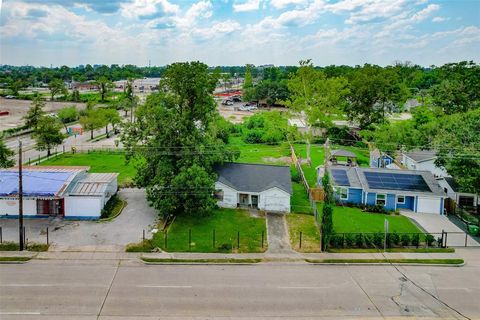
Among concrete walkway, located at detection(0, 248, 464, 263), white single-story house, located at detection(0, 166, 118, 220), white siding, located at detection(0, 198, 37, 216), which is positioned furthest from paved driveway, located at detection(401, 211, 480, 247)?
white siding, located at detection(0, 198, 37, 216)

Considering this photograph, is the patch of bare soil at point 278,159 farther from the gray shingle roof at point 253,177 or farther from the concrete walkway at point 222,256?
the concrete walkway at point 222,256

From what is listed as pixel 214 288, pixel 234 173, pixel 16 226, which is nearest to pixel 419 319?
pixel 214 288

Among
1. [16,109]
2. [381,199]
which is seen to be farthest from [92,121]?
[16,109]

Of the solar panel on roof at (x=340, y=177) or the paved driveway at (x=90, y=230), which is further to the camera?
the solar panel on roof at (x=340, y=177)

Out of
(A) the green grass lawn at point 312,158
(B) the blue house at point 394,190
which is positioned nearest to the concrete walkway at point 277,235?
(B) the blue house at point 394,190

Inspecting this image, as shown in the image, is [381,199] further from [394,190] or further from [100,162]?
[100,162]

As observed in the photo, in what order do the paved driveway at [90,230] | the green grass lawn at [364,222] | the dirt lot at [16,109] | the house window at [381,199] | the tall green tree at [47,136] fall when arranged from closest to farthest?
the paved driveway at [90,230], the green grass lawn at [364,222], the house window at [381,199], the tall green tree at [47,136], the dirt lot at [16,109]
